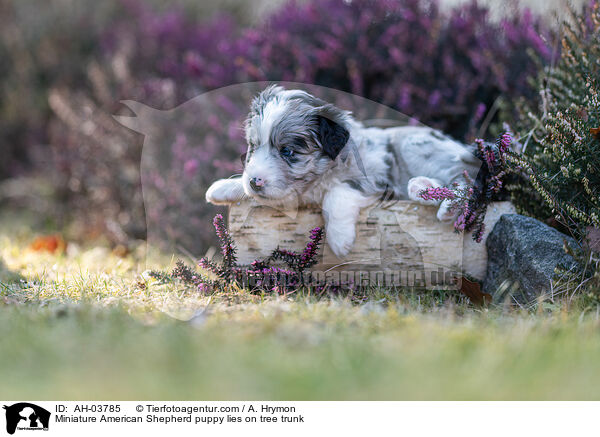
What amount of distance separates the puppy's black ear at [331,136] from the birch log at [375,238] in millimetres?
439

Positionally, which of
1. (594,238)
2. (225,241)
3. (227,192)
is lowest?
(225,241)

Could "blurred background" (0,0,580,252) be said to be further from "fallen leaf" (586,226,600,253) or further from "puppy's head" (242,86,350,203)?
"fallen leaf" (586,226,600,253)

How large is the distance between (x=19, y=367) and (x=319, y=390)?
4.33 feet

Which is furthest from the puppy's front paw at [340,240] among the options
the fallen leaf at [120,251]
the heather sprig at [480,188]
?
the fallen leaf at [120,251]

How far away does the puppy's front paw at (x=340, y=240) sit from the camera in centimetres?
358

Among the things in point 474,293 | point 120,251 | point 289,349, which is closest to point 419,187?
point 474,293

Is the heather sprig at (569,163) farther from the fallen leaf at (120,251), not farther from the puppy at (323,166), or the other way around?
the fallen leaf at (120,251)

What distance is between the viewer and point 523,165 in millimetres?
3580

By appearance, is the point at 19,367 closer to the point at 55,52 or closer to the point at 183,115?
the point at 183,115

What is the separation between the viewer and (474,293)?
3.63m

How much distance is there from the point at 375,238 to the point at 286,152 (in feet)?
2.89

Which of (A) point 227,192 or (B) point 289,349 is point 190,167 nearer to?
(A) point 227,192

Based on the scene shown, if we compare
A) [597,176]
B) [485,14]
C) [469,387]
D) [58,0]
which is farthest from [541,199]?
[58,0]
